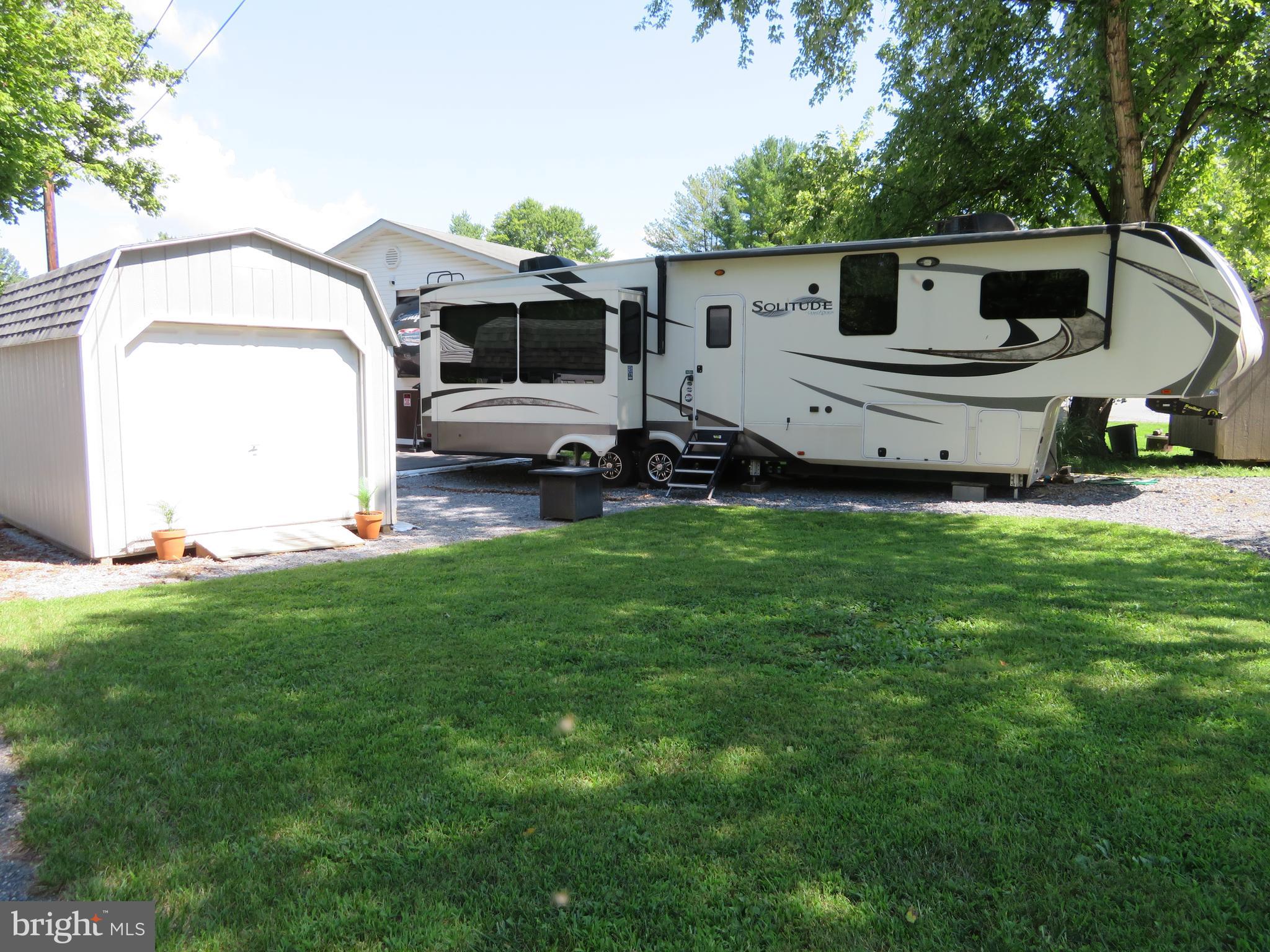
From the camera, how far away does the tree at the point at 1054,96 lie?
1269cm

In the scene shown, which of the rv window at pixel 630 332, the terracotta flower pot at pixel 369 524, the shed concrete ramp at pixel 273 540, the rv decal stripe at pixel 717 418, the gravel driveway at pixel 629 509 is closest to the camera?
the gravel driveway at pixel 629 509

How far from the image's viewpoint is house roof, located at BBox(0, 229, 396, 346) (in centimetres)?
757

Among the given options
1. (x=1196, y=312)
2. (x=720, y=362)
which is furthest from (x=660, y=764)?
(x=720, y=362)

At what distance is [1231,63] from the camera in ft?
43.3

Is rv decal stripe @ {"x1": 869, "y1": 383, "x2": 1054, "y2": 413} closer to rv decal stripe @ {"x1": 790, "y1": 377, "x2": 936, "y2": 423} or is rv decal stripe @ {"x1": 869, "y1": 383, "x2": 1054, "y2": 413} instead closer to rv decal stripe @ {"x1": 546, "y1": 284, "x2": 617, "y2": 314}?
rv decal stripe @ {"x1": 790, "y1": 377, "x2": 936, "y2": 423}

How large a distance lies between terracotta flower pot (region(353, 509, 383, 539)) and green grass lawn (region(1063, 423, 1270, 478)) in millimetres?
10052

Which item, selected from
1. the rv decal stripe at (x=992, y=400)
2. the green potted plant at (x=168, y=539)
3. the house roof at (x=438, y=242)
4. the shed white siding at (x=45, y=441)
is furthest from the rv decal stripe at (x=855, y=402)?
the house roof at (x=438, y=242)

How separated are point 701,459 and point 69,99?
21.8 metres

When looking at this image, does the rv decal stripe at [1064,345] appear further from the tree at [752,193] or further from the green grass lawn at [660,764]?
the tree at [752,193]

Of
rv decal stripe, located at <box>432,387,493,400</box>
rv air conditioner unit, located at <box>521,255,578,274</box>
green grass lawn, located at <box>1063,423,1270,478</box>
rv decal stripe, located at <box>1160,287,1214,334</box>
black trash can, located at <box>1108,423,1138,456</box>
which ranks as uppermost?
rv air conditioner unit, located at <box>521,255,578,274</box>

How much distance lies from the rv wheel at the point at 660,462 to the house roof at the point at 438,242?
10020mm

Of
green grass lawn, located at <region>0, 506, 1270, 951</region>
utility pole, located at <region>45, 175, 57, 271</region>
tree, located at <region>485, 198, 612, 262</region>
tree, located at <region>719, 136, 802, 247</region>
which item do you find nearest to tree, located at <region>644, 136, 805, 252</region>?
tree, located at <region>719, 136, 802, 247</region>

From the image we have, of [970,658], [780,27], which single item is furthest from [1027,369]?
[780,27]

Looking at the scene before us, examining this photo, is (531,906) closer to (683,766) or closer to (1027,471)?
(683,766)
